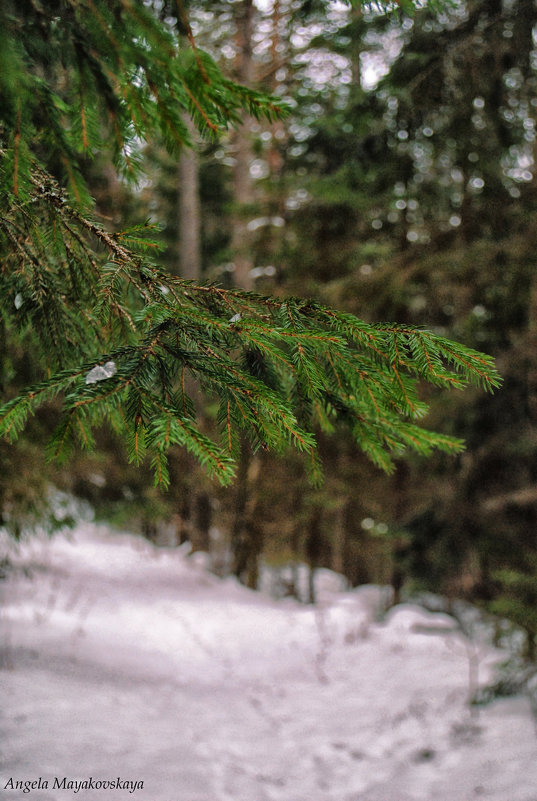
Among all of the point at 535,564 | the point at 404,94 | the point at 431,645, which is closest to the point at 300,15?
the point at 404,94

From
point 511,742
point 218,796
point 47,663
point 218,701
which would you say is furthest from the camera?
point 218,701

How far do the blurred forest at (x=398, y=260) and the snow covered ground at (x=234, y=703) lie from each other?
1.21 m

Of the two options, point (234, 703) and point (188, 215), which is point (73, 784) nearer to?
point (234, 703)

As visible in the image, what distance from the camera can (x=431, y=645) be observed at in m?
7.85

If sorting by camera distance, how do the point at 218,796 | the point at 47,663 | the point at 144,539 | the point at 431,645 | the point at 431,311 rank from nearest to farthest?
the point at 218,796
the point at 47,663
the point at 431,645
the point at 431,311
the point at 144,539

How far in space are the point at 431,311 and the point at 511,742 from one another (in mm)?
6961

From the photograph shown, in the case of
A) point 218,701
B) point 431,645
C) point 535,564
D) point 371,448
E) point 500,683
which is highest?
point 371,448

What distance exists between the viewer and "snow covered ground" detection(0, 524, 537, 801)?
3.18 m

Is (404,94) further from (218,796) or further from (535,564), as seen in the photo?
(218,796)

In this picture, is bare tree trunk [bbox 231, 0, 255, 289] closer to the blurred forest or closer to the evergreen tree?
the blurred forest

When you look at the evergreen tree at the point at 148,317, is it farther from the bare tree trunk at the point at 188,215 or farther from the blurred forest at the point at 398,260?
the bare tree trunk at the point at 188,215

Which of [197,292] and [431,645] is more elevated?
[197,292]

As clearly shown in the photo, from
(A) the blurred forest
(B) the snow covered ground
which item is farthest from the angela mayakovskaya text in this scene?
(A) the blurred forest

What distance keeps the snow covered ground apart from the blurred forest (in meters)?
1.21
